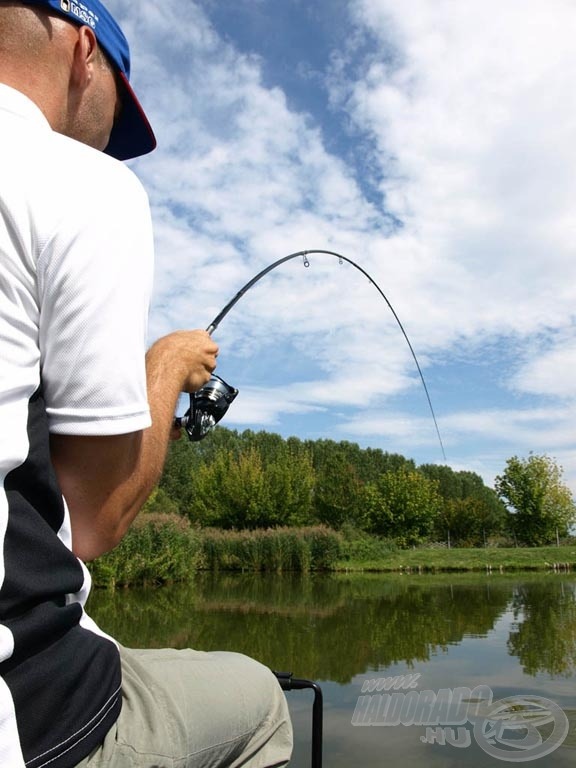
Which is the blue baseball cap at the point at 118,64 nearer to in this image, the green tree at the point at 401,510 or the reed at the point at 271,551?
the reed at the point at 271,551

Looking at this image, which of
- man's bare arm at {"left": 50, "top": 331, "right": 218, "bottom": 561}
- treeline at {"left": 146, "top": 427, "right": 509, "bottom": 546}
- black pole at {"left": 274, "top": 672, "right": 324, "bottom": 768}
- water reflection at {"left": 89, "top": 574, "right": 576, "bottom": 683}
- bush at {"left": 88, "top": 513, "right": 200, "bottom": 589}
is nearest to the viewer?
man's bare arm at {"left": 50, "top": 331, "right": 218, "bottom": 561}

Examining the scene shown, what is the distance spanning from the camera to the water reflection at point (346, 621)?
7.93m

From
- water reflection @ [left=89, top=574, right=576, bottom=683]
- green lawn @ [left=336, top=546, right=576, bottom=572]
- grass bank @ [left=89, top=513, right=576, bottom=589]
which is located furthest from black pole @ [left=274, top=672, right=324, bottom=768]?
green lawn @ [left=336, top=546, right=576, bottom=572]

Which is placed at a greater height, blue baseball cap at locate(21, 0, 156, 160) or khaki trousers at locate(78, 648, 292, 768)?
blue baseball cap at locate(21, 0, 156, 160)

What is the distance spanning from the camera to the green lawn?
1006 inches

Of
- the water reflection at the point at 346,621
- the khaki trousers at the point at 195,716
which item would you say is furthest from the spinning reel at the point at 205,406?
Result: the water reflection at the point at 346,621

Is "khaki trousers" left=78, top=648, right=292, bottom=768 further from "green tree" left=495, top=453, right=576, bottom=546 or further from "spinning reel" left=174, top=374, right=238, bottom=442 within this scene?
"green tree" left=495, top=453, right=576, bottom=546

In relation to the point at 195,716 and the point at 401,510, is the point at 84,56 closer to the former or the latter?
the point at 195,716

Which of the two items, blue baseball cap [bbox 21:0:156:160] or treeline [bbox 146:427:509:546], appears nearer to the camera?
blue baseball cap [bbox 21:0:156:160]

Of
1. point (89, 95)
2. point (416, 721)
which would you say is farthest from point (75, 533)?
point (416, 721)

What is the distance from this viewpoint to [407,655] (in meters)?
7.99

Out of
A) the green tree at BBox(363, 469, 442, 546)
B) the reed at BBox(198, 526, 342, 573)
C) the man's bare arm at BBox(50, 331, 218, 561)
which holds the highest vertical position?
the green tree at BBox(363, 469, 442, 546)

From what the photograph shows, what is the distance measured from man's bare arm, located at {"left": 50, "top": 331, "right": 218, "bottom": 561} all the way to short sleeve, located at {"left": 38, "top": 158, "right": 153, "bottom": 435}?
37 millimetres

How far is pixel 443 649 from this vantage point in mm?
8289
